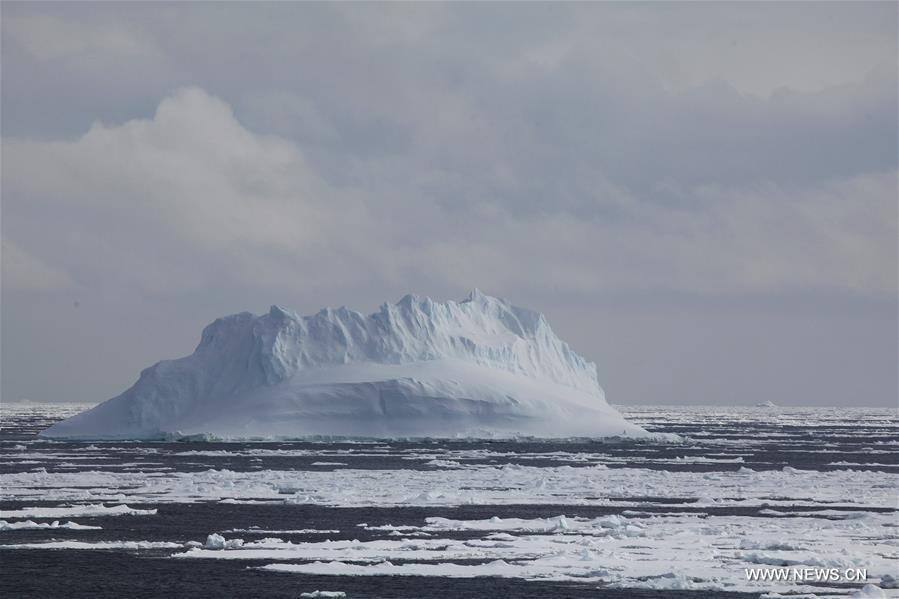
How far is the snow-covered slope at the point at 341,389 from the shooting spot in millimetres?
56312

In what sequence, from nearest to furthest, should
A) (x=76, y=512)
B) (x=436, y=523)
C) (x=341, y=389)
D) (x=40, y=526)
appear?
(x=40, y=526) → (x=436, y=523) → (x=76, y=512) → (x=341, y=389)

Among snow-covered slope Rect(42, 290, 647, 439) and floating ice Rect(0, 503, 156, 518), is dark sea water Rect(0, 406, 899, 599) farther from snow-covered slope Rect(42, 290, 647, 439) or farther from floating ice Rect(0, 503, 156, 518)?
snow-covered slope Rect(42, 290, 647, 439)

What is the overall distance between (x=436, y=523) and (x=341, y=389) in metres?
30.5

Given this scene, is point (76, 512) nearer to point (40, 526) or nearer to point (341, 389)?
point (40, 526)

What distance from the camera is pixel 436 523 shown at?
2622cm

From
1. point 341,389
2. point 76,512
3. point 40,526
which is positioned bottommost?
point 40,526

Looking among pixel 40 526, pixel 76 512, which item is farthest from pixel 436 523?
pixel 76 512

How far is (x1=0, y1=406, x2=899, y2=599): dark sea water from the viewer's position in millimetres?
19016

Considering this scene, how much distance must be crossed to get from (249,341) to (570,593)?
1657 inches

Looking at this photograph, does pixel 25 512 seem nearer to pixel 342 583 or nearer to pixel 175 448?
pixel 342 583

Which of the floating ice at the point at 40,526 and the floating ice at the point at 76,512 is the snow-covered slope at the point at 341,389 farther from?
the floating ice at the point at 40,526

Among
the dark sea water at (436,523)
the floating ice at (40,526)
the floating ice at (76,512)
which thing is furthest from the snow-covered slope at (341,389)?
the floating ice at (40,526)

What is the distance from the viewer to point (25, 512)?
1099 inches

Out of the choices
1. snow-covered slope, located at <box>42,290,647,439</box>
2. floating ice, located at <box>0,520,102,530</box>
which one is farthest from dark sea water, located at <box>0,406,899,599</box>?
snow-covered slope, located at <box>42,290,647,439</box>
